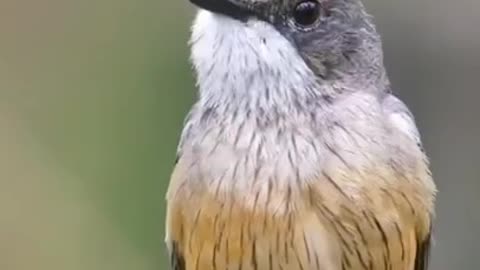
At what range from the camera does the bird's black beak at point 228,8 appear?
2.22 meters

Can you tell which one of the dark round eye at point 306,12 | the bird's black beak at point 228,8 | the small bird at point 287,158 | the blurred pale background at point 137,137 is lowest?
the blurred pale background at point 137,137

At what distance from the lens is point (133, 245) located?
346 centimetres

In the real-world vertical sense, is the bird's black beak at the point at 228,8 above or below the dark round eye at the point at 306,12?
above

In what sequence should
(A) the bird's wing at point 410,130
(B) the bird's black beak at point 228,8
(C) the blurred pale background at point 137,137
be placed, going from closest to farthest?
(B) the bird's black beak at point 228,8, (A) the bird's wing at point 410,130, (C) the blurred pale background at point 137,137

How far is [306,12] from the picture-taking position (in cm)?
234

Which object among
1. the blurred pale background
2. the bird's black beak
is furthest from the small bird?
the blurred pale background

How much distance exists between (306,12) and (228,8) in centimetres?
17

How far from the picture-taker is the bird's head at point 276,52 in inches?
88.7

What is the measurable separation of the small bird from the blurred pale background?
1.14 metres

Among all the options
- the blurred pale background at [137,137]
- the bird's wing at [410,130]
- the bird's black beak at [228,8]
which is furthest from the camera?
the blurred pale background at [137,137]

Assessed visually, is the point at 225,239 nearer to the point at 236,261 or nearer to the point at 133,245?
the point at 236,261

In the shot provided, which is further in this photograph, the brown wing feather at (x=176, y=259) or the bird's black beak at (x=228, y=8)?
the brown wing feather at (x=176, y=259)

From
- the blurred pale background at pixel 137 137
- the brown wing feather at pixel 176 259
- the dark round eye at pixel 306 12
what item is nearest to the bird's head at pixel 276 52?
the dark round eye at pixel 306 12

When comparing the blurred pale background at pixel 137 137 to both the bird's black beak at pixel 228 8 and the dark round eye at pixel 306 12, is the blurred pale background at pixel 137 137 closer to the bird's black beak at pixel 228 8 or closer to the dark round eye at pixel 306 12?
the dark round eye at pixel 306 12
